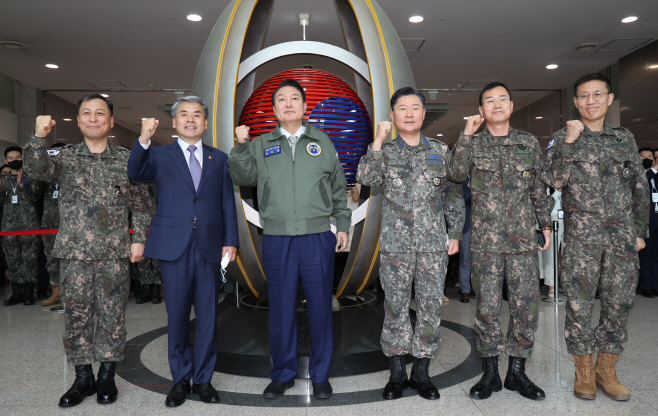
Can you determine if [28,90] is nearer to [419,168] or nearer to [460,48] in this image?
[460,48]

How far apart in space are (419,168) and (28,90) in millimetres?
8826

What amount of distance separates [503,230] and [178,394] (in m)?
1.78

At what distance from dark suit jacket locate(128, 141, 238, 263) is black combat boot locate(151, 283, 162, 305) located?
2860mm

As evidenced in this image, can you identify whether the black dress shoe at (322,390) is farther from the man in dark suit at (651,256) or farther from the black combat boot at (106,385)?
the man in dark suit at (651,256)

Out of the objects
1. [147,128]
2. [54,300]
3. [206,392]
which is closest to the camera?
[147,128]

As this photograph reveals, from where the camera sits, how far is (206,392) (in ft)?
7.63

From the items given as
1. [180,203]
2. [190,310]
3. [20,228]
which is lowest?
[190,310]

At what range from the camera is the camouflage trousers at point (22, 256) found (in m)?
5.09

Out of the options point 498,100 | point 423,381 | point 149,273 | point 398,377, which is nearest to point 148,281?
point 149,273

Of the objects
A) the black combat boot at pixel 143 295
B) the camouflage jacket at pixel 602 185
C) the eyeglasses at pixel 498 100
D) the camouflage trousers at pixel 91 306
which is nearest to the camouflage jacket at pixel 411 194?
the eyeglasses at pixel 498 100

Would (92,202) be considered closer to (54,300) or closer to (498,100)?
(498,100)

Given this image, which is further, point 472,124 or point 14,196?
point 14,196

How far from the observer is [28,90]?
8625mm

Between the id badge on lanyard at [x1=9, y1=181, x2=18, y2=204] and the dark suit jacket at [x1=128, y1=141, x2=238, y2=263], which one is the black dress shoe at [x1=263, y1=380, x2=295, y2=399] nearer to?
the dark suit jacket at [x1=128, y1=141, x2=238, y2=263]
